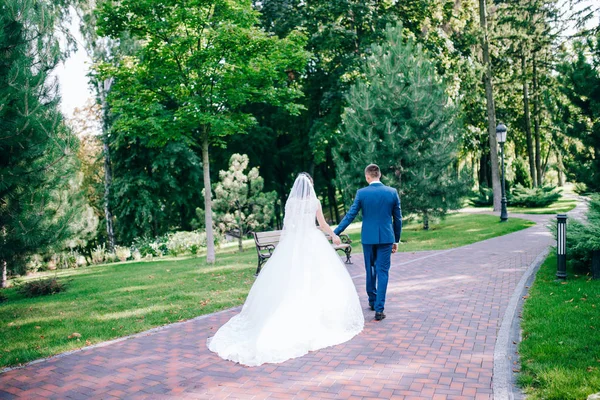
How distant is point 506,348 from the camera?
548cm

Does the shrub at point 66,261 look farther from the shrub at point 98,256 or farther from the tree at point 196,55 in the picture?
the tree at point 196,55

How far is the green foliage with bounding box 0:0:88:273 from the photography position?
8.10 meters

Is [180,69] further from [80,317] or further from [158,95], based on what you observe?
[80,317]

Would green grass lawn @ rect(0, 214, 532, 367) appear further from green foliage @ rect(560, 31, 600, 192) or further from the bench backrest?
green foliage @ rect(560, 31, 600, 192)

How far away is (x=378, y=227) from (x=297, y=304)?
5.66 ft

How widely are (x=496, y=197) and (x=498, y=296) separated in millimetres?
19351

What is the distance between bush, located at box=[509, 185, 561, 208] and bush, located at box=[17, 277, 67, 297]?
27.1 metres

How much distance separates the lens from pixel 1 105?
7.26 metres

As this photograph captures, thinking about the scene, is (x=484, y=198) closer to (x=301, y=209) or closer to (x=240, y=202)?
(x=240, y=202)

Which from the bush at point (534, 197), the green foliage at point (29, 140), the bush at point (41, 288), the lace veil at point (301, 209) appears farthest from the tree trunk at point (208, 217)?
the bush at point (534, 197)

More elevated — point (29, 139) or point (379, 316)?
point (29, 139)

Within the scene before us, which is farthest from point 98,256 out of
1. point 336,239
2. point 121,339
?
point 336,239

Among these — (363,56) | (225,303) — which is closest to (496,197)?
(363,56)

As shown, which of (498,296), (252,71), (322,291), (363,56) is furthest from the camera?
(363,56)
